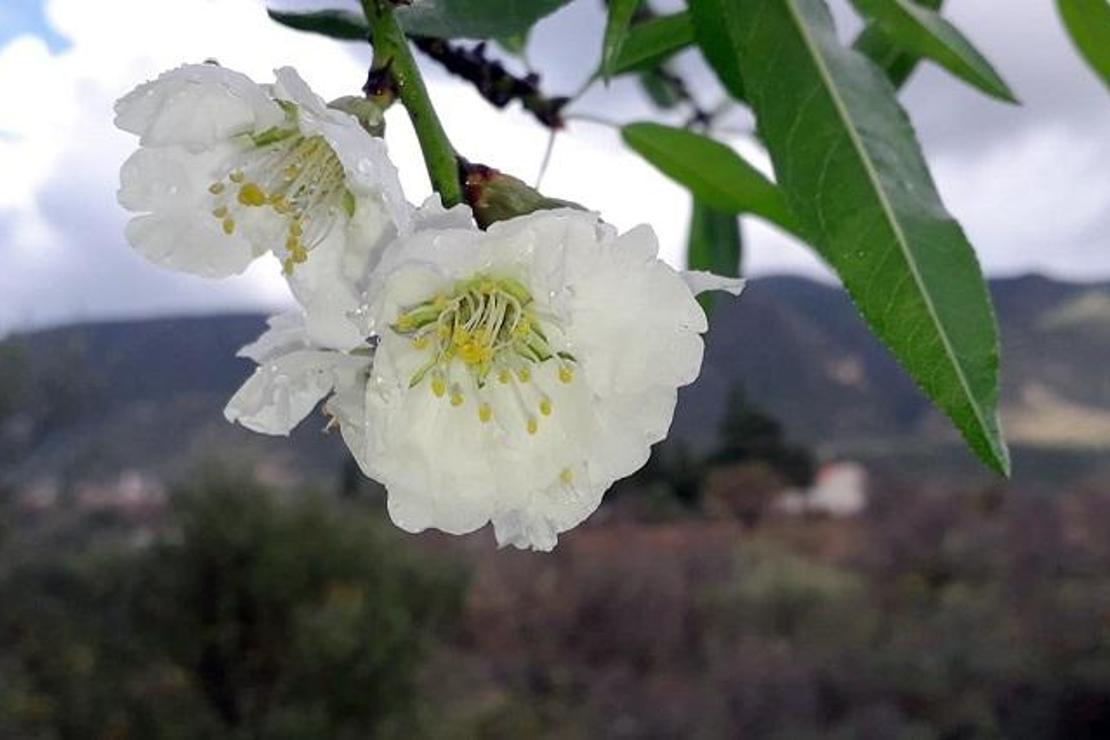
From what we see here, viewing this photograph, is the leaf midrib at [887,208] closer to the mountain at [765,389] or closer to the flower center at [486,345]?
the flower center at [486,345]

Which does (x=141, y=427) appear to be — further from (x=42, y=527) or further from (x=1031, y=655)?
(x=1031, y=655)

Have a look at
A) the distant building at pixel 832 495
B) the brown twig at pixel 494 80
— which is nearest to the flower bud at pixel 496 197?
the brown twig at pixel 494 80

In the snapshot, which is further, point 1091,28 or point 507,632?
point 507,632

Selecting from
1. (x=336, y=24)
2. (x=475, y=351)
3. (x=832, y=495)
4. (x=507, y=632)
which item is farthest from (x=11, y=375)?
(x=832, y=495)

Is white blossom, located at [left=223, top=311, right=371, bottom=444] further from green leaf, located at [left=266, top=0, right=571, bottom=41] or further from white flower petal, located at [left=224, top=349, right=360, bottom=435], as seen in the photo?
green leaf, located at [left=266, top=0, right=571, bottom=41]

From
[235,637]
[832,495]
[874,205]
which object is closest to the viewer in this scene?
[874,205]

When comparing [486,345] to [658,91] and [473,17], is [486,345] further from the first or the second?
[658,91]

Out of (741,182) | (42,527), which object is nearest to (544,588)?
(42,527)
